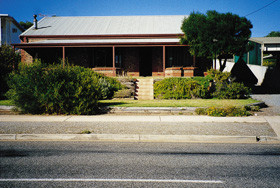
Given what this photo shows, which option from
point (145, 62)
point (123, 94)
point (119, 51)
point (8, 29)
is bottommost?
point (123, 94)

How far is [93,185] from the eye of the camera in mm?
3463

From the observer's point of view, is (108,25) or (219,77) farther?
(108,25)

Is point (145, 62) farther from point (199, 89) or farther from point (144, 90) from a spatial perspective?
point (199, 89)

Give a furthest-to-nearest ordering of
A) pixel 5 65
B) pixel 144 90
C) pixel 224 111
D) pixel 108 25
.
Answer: pixel 108 25
pixel 144 90
pixel 5 65
pixel 224 111

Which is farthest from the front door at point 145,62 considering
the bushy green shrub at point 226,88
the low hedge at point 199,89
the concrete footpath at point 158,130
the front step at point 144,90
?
the concrete footpath at point 158,130

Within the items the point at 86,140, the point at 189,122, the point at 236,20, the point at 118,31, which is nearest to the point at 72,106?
the point at 86,140

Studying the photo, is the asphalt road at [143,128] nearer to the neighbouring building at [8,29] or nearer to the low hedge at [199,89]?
the low hedge at [199,89]

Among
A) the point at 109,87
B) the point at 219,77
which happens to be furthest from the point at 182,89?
the point at 109,87

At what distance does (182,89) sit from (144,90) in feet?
9.81

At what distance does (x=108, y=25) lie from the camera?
23.6 m

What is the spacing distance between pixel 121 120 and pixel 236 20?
36.4ft

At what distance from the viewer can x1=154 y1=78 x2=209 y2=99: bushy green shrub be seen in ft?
44.5

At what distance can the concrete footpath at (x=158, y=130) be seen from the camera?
615cm

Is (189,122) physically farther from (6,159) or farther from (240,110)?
(6,159)
